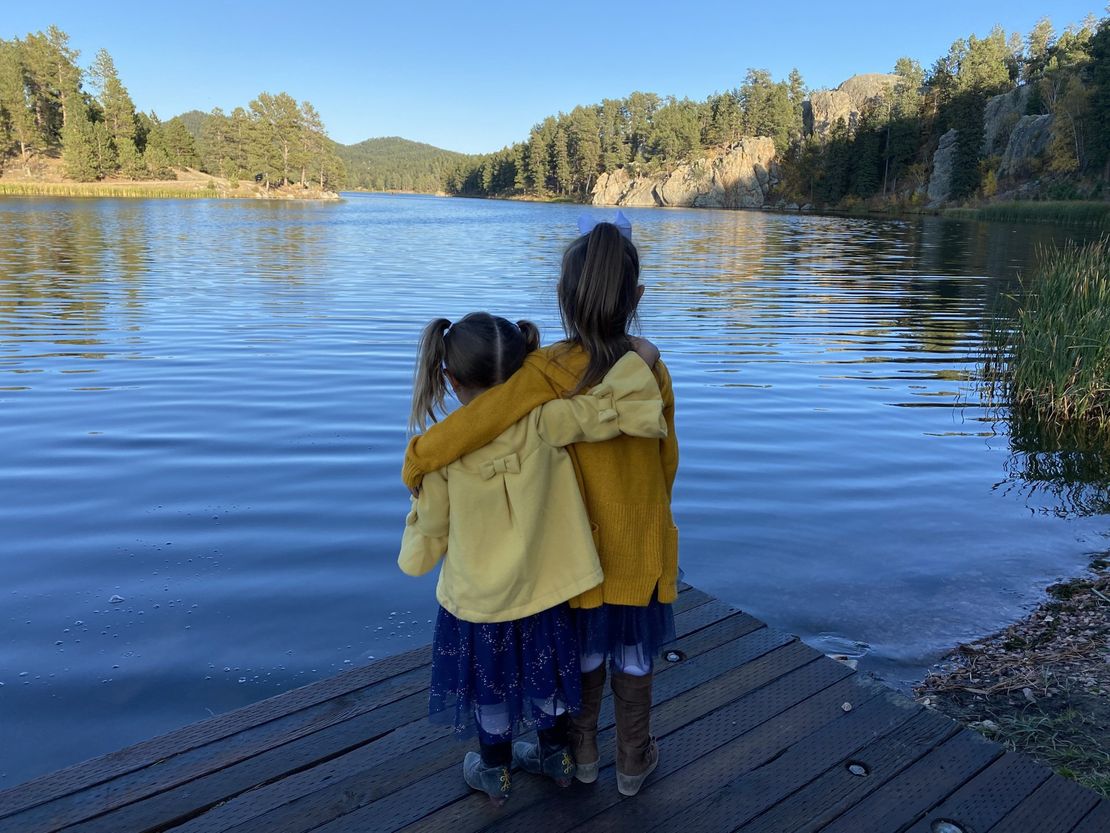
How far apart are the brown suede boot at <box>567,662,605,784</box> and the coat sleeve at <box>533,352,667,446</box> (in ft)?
2.39

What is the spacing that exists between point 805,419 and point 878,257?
2289cm

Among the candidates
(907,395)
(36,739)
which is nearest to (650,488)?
(36,739)

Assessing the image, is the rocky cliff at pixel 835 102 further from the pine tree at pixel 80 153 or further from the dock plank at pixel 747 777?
the dock plank at pixel 747 777

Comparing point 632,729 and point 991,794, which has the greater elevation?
point 632,729

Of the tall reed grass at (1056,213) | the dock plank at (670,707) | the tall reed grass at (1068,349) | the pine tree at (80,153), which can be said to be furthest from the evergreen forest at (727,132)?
the dock plank at (670,707)

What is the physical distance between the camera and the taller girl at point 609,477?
199 cm

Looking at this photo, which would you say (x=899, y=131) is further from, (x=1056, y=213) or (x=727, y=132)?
(x=727, y=132)

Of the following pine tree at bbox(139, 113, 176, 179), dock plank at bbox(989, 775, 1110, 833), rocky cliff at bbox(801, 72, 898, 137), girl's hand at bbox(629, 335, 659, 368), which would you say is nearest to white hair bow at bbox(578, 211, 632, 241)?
girl's hand at bbox(629, 335, 659, 368)

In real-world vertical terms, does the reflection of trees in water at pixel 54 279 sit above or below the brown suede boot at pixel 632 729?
above

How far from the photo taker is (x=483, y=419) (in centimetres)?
194

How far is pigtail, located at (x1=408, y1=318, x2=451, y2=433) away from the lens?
80.2 inches

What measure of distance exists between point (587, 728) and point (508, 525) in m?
0.75

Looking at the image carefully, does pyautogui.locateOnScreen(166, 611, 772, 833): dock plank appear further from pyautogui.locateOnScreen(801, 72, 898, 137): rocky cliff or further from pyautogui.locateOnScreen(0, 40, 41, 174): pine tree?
pyautogui.locateOnScreen(801, 72, 898, 137): rocky cliff

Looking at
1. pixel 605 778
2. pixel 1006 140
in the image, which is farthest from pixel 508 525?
pixel 1006 140
